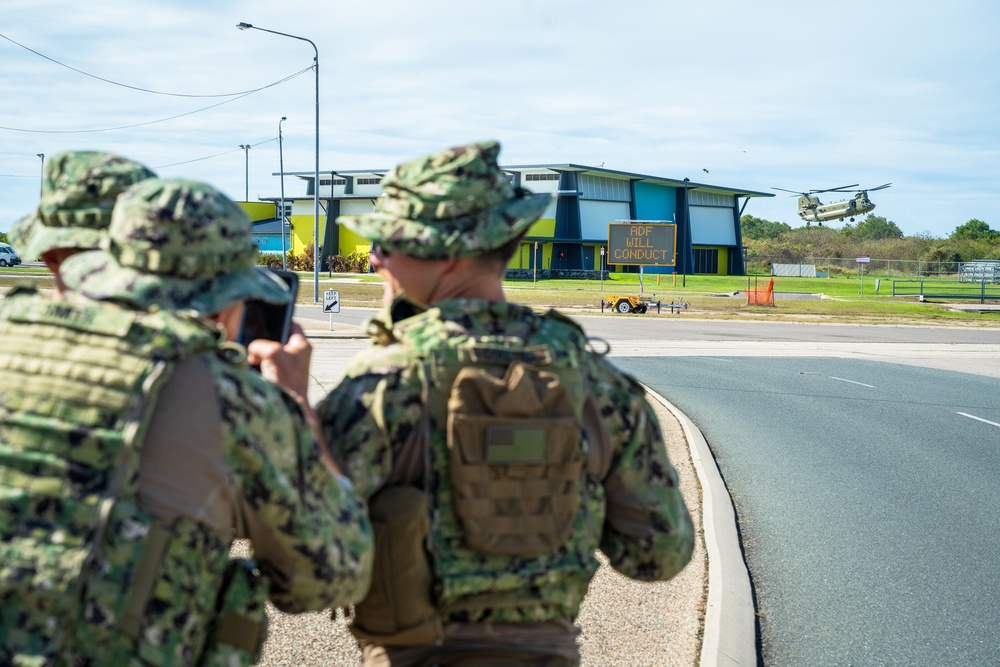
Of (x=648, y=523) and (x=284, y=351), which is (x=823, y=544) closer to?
(x=648, y=523)

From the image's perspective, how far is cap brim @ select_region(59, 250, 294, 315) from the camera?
1969mm

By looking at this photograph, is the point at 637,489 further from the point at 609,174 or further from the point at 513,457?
the point at 609,174

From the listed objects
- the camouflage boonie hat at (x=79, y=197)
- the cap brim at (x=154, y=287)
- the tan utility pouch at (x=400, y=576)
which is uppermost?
the camouflage boonie hat at (x=79, y=197)

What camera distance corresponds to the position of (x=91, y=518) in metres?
1.76

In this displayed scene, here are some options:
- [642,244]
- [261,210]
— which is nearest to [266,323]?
[642,244]

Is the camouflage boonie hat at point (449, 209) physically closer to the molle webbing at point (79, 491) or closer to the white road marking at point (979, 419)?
the molle webbing at point (79, 491)

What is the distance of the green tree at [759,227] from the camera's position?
17250cm

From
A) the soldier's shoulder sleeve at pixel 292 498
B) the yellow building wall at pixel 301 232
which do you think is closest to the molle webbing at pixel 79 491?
the soldier's shoulder sleeve at pixel 292 498

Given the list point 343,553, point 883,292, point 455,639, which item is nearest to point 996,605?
point 455,639

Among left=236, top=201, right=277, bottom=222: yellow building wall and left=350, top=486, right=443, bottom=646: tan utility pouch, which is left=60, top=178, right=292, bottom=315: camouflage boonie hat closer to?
left=350, top=486, right=443, bottom=646: tan utility pouch

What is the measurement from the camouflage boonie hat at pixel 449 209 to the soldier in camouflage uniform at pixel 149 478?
547mm

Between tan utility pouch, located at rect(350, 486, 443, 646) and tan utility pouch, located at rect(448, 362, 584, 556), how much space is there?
115 millimetres

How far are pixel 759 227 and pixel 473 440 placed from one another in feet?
594

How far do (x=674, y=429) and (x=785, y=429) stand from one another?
146cm
